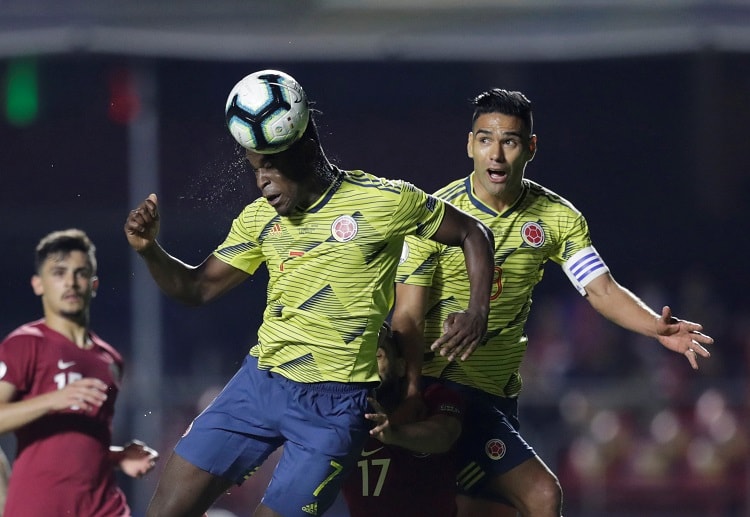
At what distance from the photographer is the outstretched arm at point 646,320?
210 inches

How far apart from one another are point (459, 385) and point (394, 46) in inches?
516

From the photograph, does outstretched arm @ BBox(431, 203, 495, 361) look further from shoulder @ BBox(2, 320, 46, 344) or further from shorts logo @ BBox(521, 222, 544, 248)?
shoulder @ BBox(2, 320, 46, 344)

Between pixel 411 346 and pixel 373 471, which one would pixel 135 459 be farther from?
pixel 411 346

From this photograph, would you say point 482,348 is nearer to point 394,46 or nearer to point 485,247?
point 485,247

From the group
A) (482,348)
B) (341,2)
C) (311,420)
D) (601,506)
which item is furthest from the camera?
(341,2)

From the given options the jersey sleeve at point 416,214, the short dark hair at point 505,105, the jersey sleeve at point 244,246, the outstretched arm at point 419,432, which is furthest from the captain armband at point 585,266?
the jersey sleeve at point 244,246

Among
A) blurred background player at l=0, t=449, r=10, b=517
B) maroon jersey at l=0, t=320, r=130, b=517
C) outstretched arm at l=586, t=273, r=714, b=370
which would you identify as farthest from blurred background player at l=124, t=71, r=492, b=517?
blurred background player at l=0, t=449, r=10, b=517

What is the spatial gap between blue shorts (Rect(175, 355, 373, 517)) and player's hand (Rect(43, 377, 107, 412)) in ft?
2.52

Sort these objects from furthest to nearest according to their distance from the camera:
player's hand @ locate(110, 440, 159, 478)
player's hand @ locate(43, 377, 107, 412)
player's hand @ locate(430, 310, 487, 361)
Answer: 1. player's hand @ locate(110, 440, 159, 478)
2. player's hand @ locate(43, 377, 107, 412)
3. player's hand @ locate(430, 310, 487, 361)

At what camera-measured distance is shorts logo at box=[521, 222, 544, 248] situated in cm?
556

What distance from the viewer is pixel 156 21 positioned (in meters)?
17.0

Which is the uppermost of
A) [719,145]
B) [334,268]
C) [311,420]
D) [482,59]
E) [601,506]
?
[482,59]

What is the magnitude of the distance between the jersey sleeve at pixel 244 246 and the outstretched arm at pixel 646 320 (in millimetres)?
1532

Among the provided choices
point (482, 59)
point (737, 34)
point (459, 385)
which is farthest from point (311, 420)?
point (737, 34)
